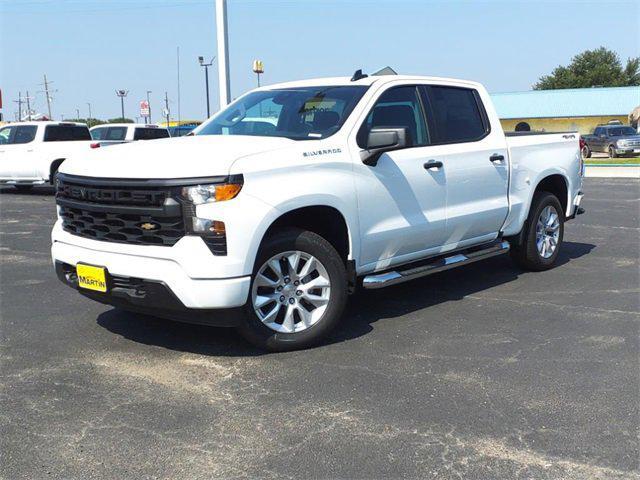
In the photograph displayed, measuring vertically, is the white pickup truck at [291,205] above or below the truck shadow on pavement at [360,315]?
above

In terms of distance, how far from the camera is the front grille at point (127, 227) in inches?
170

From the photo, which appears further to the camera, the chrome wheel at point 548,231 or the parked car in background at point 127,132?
the parked car in background at point 127,132

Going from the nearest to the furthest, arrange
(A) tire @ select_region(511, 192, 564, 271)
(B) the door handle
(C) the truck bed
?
(B) the door handle, (C) the truck bed, (A) tire @ select_region(511, 192, 564, 271)

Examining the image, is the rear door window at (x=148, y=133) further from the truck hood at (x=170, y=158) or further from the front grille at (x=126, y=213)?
the front grille at (x=126, y=213)

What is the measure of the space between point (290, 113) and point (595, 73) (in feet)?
297

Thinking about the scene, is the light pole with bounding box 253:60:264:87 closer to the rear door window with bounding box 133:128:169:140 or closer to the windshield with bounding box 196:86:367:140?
the rear door window with bounding box 133:128:169:140

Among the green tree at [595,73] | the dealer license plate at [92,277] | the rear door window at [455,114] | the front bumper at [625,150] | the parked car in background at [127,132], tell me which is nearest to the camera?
the dealer license plate at [92,277]

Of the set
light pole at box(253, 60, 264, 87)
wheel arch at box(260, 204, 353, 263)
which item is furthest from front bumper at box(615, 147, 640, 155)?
wheel arch at box(260, 204, 353, 263)

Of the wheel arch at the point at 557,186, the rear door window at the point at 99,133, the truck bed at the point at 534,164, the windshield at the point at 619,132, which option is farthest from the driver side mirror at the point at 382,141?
the windshield at the point at 619,132

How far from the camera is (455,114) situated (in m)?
6.22

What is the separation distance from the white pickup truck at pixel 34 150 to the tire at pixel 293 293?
13.8 m

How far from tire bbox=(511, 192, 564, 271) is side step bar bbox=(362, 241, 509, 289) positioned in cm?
53

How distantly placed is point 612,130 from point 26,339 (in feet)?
110

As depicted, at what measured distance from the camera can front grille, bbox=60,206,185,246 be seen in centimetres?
433
